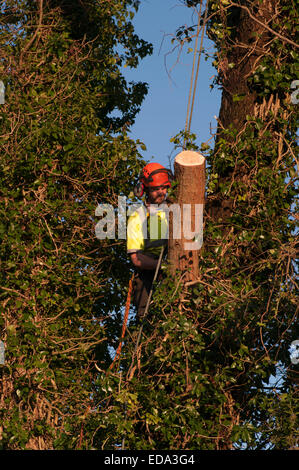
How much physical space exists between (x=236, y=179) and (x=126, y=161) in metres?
1.54

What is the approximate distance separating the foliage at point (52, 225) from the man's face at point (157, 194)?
1114mm

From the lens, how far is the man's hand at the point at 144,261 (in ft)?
19.5

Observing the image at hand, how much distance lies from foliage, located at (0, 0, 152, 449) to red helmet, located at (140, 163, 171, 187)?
1.08 metres

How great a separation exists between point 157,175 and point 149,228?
1.65 feet

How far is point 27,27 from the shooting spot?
7.69 metres

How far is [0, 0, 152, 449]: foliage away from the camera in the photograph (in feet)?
19.9

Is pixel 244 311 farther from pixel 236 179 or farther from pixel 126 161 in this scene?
pixel 126 161

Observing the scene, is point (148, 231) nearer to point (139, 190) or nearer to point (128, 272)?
point (139, 190)

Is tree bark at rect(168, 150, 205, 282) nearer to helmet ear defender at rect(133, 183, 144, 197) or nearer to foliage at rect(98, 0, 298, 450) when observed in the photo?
foliage at rect(98, 0, 298, 450)

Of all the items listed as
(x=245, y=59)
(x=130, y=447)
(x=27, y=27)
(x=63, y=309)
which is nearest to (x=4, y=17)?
(x=27, y=27)

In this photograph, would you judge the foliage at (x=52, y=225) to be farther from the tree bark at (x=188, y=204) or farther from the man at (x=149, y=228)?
the tree bark at (x=188, y=204)

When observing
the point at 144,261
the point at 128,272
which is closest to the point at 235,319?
the point at 144,261

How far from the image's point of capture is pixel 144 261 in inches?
235
